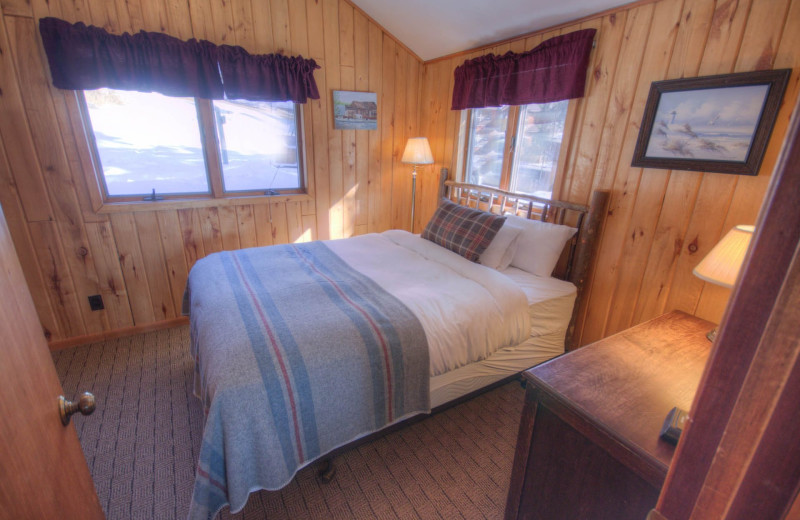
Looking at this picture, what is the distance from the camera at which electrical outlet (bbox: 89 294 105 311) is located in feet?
8.44

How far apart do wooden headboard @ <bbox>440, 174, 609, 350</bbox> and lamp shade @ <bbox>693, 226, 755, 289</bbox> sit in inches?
31.4

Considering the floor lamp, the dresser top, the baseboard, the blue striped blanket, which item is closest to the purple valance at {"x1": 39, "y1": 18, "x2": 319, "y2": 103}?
the floor lamp

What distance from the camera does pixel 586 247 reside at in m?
2.21

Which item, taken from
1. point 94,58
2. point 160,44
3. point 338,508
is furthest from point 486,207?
point 94,58

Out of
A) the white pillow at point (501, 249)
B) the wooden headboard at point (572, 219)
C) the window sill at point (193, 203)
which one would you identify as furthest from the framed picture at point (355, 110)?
the white pillow at point (501, 249)

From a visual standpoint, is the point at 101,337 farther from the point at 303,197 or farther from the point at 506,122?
the point at 506,122

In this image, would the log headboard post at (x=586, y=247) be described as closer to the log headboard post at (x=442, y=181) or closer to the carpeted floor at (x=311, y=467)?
the carpeted floor at (x=311, y=467)

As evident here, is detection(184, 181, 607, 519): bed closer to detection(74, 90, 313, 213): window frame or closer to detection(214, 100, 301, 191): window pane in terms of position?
detection(74, 90, 313, 213): window frame

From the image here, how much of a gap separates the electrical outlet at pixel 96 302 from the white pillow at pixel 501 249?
9.18 feet

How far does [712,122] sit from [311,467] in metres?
2.53

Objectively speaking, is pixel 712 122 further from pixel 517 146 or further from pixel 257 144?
pixel 257 144

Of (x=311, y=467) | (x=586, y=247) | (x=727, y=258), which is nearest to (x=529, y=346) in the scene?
(x=586, y=247)

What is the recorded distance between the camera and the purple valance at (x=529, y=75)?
2.15 meters

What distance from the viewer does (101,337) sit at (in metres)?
2.66
